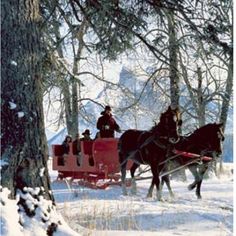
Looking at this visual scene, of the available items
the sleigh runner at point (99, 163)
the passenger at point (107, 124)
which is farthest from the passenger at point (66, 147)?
the passenger at point (107, 124)

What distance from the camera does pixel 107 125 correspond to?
45.3 ft

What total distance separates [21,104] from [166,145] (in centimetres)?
728

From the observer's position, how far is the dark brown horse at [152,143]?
11.8 metres

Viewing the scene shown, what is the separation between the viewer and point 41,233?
4711 millimetres

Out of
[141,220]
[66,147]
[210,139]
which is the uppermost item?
[210,139]

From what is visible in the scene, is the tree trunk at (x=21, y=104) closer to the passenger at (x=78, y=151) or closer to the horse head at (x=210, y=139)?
the horse head at (x=210, y=139)

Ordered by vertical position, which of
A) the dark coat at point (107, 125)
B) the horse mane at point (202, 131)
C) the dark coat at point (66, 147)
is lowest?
the dark coat at point (66, 147)

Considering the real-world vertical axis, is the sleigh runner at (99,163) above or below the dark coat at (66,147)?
below

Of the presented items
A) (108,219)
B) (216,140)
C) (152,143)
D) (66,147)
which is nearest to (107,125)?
(152,143)

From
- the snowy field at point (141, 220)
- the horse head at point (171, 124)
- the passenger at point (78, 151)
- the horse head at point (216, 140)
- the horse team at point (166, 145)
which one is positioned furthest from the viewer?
the passenger at point (78, 151)

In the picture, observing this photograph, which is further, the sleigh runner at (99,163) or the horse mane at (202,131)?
the sleigh runner at (99,163)

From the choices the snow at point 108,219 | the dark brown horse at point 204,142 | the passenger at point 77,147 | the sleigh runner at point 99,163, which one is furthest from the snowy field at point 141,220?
the passenger at point 77,147

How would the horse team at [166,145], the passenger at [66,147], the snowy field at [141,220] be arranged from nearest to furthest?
the snowy field at [141,220]
the horse team at [166,145]
the passenger at [66,147]

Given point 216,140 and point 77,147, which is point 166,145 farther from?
point 77,147
